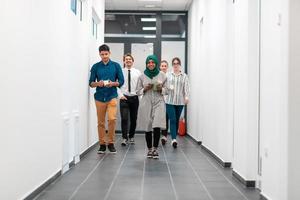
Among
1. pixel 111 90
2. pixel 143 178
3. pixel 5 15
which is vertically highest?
pixel 5 15

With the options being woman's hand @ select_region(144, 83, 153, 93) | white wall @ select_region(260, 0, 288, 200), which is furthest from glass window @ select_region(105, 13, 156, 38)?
white wall @ select_region(260, 0, 288, 200)

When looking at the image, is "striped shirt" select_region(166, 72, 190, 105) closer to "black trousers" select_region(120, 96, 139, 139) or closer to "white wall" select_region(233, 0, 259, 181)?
"black trousers" select_region(120, 96, 139, 139)

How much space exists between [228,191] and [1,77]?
2.30 metres

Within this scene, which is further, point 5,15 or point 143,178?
point 143,178

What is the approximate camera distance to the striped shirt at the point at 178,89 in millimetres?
7520

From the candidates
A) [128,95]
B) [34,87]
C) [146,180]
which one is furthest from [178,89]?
[34,87]

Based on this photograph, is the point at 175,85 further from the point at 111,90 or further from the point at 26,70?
the point at 26,70

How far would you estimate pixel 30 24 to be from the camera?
3.47m

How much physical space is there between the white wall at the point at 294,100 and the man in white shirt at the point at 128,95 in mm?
4915

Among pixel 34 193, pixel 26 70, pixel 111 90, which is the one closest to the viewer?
pixel 26 70

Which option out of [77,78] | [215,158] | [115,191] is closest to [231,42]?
[215,158]

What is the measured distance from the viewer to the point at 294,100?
3096 mm

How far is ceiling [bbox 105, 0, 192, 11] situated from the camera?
391 inches

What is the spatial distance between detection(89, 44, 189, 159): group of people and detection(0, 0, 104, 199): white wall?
2.65ft
